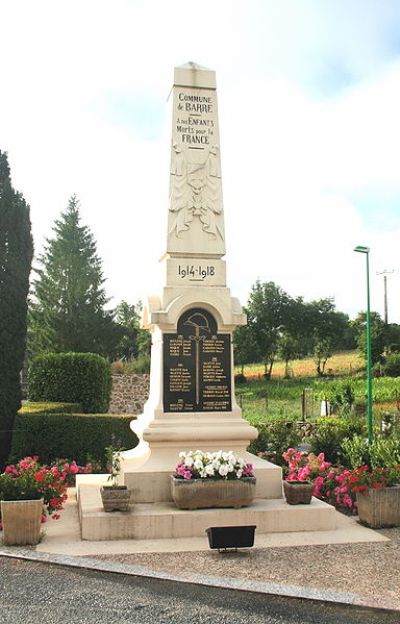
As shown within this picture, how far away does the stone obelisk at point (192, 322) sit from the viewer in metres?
8.84

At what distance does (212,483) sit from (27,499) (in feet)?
7.03

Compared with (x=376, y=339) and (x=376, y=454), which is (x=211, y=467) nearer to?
(x=376, y=454)

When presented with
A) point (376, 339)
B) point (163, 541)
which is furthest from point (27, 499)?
point (376, 339)

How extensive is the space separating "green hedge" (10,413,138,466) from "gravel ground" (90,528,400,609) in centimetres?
639

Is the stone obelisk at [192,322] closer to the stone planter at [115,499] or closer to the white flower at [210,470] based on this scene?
the stone planter at [115,499]

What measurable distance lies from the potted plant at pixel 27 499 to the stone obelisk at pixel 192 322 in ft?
3.24

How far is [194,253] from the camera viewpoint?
31.2 feet

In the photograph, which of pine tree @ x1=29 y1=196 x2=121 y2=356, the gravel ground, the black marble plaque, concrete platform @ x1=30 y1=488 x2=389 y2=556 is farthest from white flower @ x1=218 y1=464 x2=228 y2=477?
pine tree @ x1=29 y1=196 x2=121 y2=356

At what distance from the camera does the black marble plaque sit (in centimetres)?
910

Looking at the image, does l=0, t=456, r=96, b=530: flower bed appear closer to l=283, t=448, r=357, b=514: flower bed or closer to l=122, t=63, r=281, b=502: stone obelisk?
l=122, t=63, r=281, b=502: stone obelisk

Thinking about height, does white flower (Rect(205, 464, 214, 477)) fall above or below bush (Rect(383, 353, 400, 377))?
below

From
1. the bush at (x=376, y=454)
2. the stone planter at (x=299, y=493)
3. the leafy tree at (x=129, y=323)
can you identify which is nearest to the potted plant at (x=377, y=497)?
the bush at (x=376, y=454)

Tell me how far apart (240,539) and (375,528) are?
2276 mm

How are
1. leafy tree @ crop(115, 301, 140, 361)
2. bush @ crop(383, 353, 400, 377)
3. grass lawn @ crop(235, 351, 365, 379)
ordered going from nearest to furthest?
bush @ crop(383, 353, 400, 377)
grass lawn @ crop(235, 351, 365, 379)
leafy tree @ crop(115, 301, 140, 361)
